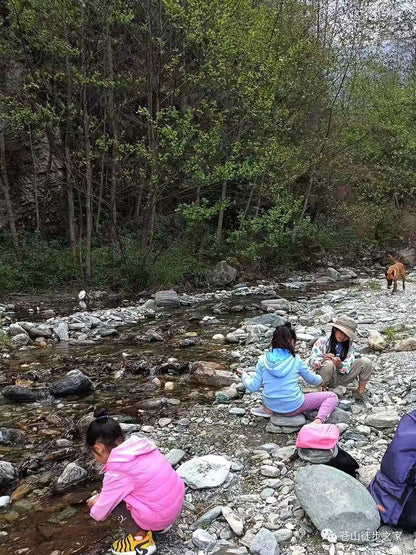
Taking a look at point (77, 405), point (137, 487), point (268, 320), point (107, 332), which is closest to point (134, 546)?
point (137, 487)

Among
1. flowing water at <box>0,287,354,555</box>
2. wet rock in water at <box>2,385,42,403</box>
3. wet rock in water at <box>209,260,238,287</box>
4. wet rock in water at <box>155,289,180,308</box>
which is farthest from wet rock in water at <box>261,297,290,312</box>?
wet rock in water at <box>2,385,42,403</box>

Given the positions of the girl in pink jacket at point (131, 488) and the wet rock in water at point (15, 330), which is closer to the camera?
the girl in pink jacket at point (131, 488)

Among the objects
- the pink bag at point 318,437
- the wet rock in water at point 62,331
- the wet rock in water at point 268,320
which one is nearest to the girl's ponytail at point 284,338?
the pink bag at point 318,437

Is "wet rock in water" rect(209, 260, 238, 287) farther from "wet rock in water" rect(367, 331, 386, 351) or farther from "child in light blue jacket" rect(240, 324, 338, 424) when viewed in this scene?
"child in light blue jacket" rect(240, 324, 338, 424)

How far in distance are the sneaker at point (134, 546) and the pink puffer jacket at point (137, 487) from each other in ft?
0.31

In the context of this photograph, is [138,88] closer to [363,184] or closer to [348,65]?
[348,65]

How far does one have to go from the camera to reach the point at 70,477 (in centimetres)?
459

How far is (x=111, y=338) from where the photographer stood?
10.1 metres

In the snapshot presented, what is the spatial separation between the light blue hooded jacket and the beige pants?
0.53 meters

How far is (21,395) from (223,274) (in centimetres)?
1056

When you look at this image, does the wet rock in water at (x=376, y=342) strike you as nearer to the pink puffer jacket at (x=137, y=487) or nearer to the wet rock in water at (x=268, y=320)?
the wet rock in water at (x=268, y=320)

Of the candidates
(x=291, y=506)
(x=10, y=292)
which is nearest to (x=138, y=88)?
(x=10, y=292)

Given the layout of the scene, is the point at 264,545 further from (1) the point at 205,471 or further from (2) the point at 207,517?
(1) the point at 205,471

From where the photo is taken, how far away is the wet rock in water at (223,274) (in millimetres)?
16406
